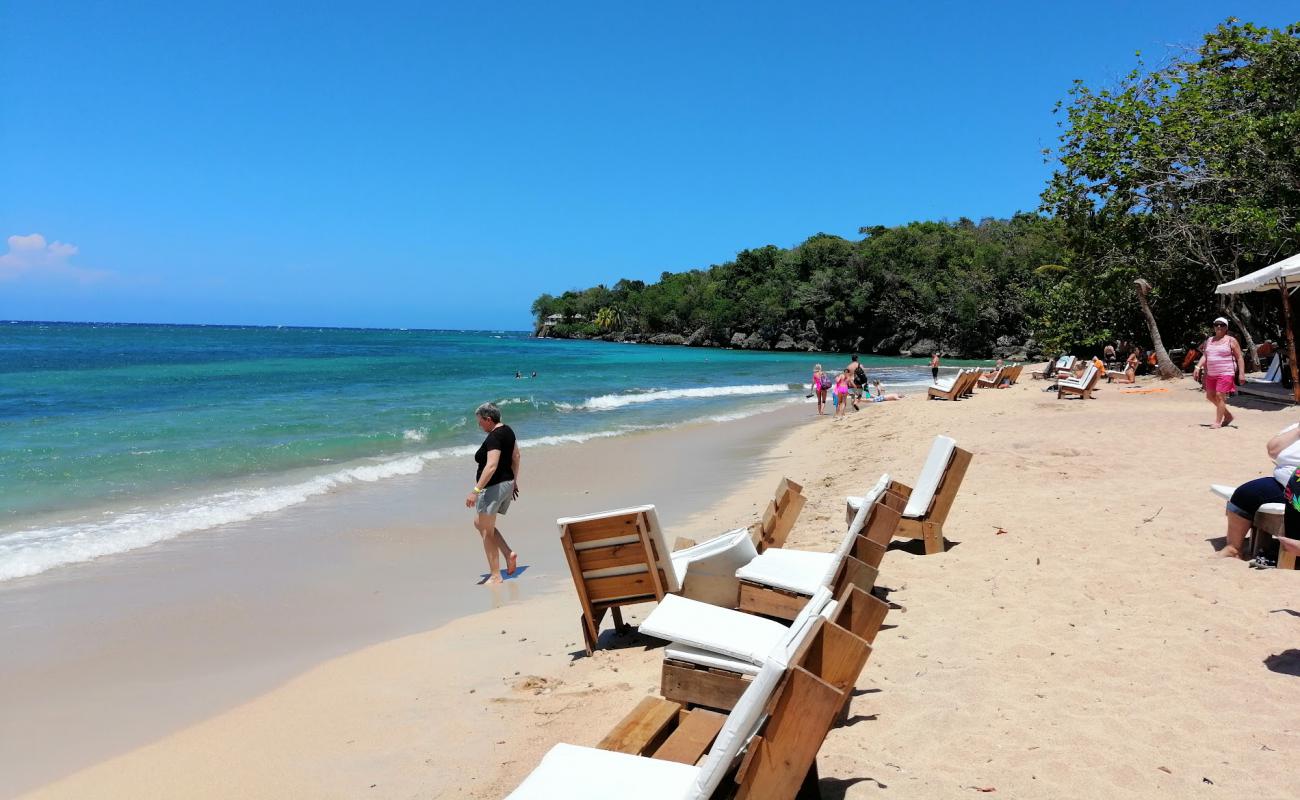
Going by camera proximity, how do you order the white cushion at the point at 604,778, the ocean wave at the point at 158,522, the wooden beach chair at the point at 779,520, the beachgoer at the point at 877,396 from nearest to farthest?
the white cushion at the point at 604,778, the wooden beach chair at the point at 779,520, the ocean wave at the point at 158,522, the beachgoer at the point at 877,396

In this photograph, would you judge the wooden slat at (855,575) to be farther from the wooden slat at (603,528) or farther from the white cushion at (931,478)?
the white cushion at (931,478)

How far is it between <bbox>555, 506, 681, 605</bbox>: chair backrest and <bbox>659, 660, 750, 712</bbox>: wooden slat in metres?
1.34

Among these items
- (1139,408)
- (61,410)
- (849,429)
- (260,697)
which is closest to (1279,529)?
(260,697)

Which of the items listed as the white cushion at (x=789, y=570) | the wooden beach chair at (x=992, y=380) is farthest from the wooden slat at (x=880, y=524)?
the wooden beach chair at (x=992, y=380)

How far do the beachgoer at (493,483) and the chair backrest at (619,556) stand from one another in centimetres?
225

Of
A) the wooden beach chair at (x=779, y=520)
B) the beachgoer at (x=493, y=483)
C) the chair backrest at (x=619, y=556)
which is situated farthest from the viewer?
the beachgoer at (x=493, y=483)

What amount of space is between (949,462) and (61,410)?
27.3m

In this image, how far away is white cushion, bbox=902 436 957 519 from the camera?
659cm

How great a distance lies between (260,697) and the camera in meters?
4.86

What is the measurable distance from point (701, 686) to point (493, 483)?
4.09 meters

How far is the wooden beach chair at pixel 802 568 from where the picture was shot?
450 centimetres

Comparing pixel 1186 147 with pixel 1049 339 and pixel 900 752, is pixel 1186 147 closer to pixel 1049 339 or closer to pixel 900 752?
pixel 1049 339

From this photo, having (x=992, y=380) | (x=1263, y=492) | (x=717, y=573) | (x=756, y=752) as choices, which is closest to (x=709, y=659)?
(x=756, y=752)

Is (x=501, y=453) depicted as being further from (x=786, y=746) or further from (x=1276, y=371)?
(x=1276, y=371)
